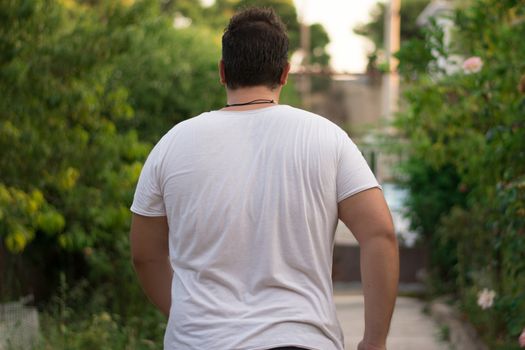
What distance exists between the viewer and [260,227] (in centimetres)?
242

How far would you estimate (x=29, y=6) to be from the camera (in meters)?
5.95

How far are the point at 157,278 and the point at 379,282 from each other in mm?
662

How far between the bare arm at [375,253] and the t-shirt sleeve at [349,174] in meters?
0.02

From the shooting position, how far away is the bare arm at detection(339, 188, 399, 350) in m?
2.51

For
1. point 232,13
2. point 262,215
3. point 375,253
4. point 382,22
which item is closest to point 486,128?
point 375,253

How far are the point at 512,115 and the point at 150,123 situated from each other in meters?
5.98

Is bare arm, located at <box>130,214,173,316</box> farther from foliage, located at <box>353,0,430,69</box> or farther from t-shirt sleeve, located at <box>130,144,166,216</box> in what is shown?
foliage, located at <box>353,0,430,69</box>

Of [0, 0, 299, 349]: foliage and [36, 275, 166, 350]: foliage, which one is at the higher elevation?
[0, 0, 299, 349]: foliage

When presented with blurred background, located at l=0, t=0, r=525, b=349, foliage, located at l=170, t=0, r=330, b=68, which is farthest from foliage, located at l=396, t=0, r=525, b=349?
foliage, located at l=170, t=0, r=330, b=68

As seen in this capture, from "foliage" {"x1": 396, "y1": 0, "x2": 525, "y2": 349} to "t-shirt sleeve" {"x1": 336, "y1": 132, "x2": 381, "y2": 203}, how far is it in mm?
2702

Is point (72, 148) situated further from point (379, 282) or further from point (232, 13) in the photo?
point (232, 13)

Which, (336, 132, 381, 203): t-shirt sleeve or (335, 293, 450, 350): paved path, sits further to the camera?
(335, 293, 450, 350): paved path

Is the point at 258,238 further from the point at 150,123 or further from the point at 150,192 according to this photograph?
the point at 150,123

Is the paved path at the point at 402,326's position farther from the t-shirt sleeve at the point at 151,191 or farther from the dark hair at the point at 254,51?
the dark hair at the point at 254,51
